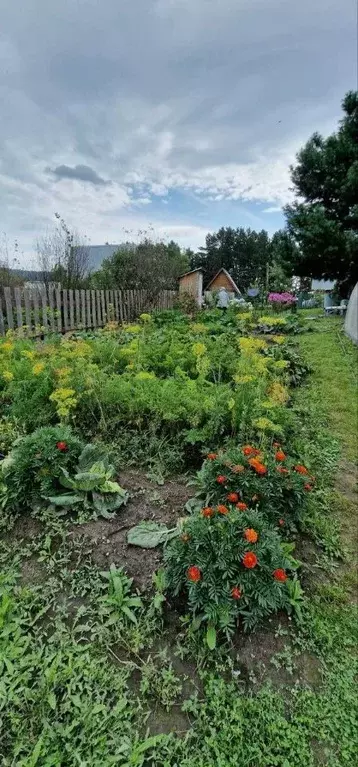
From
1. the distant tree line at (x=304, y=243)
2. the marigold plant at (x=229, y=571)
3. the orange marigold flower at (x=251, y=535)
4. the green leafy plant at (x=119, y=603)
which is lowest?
the green leafy plant at (x=119, y=603)

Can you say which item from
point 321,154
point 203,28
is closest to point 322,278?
point 321,154

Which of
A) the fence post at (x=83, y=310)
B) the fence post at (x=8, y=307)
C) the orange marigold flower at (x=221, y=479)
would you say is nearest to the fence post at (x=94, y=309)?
the fence post at (x=83, y=310)

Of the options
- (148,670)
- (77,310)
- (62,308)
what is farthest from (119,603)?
(77,310)

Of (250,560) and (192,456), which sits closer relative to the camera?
(250,560)

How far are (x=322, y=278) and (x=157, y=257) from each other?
6482mm

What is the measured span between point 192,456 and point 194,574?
1.22 metres

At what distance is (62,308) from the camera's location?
7.09 m

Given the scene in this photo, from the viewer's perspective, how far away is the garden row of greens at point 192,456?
1.42m

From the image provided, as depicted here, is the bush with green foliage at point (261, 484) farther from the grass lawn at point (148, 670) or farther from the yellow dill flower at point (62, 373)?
the yellow dill flower at point (62, 373)

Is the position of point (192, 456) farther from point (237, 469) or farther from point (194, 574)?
point (194, 574)

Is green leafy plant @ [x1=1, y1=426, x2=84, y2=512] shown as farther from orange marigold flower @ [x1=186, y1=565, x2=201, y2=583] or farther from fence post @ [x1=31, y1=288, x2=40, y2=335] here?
fence post @ [x1=31, y1=288, x2=40, y2=335]

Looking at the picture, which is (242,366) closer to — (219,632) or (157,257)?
(219,632)

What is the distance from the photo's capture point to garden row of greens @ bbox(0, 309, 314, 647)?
1420 mm

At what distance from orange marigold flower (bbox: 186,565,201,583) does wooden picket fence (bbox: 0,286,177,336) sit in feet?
14.7
